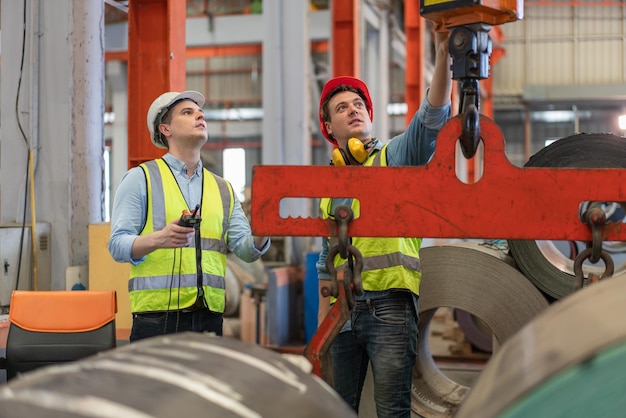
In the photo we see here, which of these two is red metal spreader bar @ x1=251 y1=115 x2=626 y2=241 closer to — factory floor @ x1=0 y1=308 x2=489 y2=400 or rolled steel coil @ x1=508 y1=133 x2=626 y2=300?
rolled steel coil @ x1=508 y1=133 x2=626 y2=300

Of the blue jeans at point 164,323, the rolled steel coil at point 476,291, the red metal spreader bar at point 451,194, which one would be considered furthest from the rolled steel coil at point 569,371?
the rolled steel coil at point 476,291

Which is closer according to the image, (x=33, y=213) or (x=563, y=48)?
(x=33, y=213)

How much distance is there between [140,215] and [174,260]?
209 millimetres

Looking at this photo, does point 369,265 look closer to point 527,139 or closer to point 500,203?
point 500,203

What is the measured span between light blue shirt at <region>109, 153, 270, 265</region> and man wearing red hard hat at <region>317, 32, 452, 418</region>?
34cm

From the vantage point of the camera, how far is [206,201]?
10.1 ft

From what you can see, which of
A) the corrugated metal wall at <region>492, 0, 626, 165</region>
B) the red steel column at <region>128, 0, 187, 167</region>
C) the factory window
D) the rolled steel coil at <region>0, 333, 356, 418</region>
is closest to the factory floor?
the red steel column at <region>128, 0, 187, 167</region>

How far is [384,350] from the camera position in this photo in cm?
272

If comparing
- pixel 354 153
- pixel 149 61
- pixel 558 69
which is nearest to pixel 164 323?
pixel 354 153

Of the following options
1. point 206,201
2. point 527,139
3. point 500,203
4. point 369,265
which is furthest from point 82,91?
point 527,139

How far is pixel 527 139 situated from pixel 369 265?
19078mm

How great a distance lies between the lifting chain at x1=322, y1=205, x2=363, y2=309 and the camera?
1958 millimetres

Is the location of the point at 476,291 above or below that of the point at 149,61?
below

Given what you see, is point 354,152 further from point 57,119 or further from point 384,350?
point 57,119
